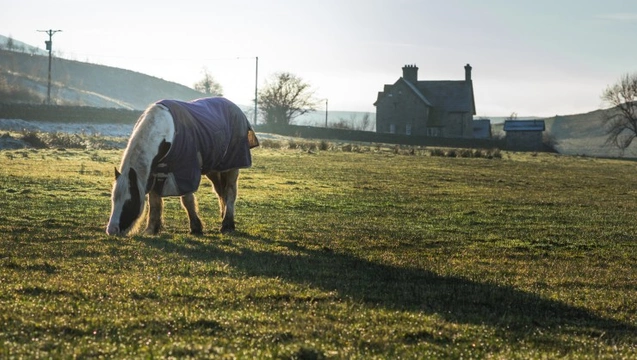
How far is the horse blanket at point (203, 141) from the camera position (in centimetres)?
1276

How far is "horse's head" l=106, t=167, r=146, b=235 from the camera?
12008 mm

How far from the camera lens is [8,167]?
28.1 metres

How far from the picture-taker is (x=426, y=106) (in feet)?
325

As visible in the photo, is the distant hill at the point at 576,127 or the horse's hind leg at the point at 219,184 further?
the distant hill at the point at 576,127

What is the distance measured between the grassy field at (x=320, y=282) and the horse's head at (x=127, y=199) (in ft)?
1.05

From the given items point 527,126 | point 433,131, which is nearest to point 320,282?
point 527,126

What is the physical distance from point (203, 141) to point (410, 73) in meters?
91.2

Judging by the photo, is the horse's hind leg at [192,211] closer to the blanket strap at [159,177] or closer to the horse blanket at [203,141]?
the horse blanket at [203,141]

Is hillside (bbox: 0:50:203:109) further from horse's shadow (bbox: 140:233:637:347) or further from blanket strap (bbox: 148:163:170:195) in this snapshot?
horse's shadow (bbox: 140:233:637:347)

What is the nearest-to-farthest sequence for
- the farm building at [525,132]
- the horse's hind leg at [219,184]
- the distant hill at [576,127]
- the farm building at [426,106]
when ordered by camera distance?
the horse's hind leg at [219,184] < the farm building at [525,132] < the farm building at [426,106] < the distant hill at [576,127]

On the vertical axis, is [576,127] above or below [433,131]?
above

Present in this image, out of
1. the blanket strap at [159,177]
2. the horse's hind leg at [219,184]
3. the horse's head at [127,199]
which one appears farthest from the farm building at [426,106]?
the horse's head at [127,199]

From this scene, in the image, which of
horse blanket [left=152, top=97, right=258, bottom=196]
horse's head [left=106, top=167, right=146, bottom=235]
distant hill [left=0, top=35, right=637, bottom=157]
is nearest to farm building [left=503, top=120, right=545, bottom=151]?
distant hill [left=0, top=35, right=637, bottom=157]

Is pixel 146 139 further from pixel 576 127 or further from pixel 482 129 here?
pixel 576 127
